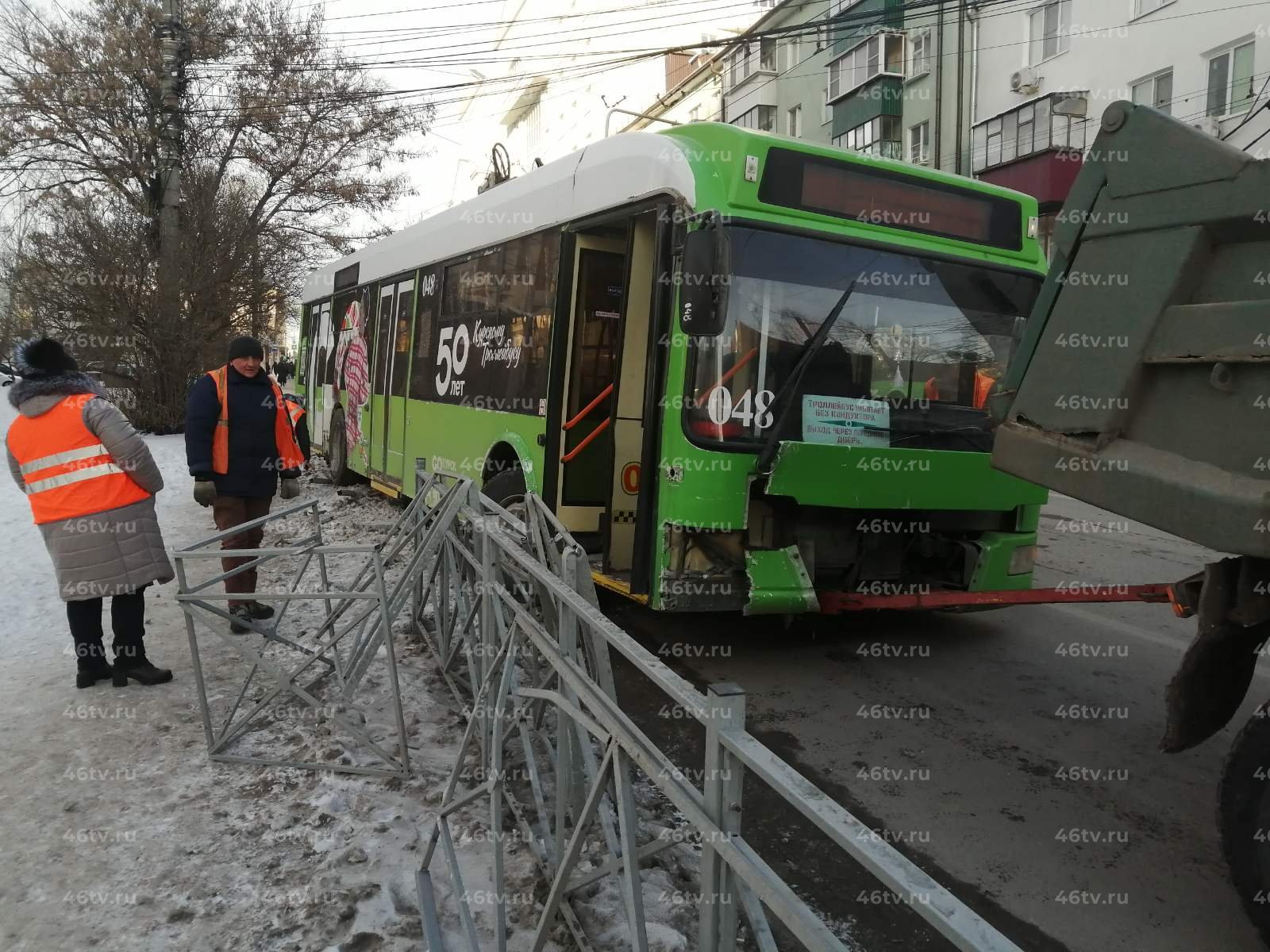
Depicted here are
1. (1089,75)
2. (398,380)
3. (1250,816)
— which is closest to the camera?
(1250,816)

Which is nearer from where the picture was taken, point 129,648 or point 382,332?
point 129,648

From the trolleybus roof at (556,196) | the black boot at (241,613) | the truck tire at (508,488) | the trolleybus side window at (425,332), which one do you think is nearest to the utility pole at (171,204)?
the trolleybus roof at (556,196)

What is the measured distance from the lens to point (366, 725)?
13.9ft

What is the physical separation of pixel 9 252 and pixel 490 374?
17.8 m

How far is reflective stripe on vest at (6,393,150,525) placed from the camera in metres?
4.56

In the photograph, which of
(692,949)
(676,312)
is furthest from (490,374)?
(692,949)

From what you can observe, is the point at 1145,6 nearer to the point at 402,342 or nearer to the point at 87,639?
the point at 402,342

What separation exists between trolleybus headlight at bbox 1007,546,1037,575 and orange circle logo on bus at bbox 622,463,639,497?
7.98 feet

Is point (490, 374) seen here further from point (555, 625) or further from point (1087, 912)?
point (1087, 912)

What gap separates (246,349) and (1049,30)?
22.3m

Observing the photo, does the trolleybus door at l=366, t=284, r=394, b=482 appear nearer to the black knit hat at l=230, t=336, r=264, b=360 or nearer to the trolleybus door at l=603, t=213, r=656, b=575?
the black knit hat at l=230, t=336, r=264, b=360

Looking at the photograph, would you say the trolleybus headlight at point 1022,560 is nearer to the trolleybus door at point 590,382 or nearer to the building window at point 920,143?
the trolleybus door at point 590,382

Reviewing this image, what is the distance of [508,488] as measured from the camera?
6.77 metres

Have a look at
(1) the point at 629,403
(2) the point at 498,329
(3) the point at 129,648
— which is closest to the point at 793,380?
(1) the point at 629,403
